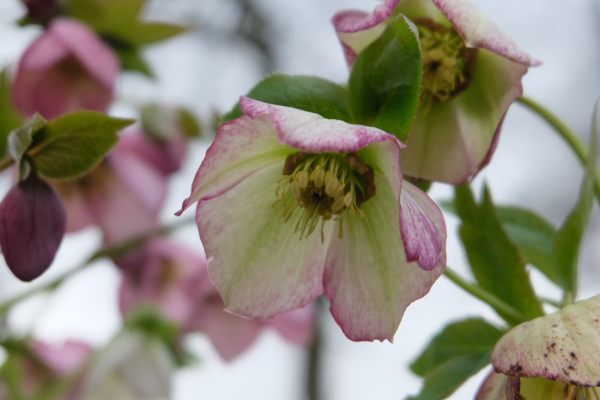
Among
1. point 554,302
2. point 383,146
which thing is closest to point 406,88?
point 383,146

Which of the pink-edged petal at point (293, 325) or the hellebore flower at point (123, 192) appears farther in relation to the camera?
the pink-edged petal at point (293, 325)

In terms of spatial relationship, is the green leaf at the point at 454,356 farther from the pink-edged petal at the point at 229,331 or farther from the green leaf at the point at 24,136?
the pink-edged petal at the point at 229,331

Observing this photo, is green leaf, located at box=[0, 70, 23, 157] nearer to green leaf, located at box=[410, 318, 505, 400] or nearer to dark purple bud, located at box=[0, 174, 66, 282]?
dark purple bud, located at box=[0, 174, 66, 282]

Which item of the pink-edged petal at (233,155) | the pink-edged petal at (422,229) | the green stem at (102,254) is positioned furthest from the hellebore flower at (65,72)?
the pink-edged petal at (422,229)

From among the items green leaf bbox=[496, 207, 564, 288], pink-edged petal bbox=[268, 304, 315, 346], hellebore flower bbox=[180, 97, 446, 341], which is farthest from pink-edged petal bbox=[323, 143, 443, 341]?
pink-edged petal bbox=[268, 304, 315, 346]

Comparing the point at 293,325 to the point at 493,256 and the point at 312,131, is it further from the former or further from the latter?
the point at 312,131

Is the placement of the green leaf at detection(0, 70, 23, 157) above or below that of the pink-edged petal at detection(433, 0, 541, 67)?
below
